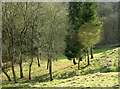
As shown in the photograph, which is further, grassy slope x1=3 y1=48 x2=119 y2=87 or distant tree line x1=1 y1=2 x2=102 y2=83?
distant tree line x1=1 y1=2 x2=102 y2=83

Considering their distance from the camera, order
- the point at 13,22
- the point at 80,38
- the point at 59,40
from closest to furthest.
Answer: the point at 13,22
the point at 80,38
the point at 59,40

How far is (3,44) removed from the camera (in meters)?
19.3

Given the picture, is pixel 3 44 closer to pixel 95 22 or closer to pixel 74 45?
pixel 74 45

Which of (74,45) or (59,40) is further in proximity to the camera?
(59,40)

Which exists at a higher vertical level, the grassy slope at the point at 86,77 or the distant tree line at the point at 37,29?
the distant tree line at the point at 37,29

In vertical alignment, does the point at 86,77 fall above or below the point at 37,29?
below

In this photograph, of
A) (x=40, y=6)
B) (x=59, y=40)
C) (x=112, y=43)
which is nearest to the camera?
(x=40, y=6)

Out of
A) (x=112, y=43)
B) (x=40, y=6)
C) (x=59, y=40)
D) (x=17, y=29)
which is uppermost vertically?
(x=40, y=6)

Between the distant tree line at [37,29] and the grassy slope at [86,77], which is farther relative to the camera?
the distant tree line at [37,29]

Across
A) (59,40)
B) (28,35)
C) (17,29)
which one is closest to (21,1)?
(17,29)

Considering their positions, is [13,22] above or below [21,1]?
below

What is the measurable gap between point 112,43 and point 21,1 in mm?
56872

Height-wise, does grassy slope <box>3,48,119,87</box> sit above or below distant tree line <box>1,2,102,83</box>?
below

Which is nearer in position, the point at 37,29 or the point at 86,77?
the point at 86,77
